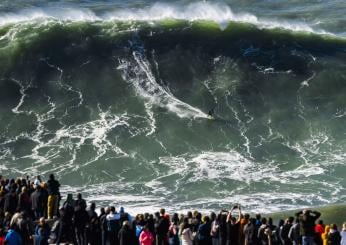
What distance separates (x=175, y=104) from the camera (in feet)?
156

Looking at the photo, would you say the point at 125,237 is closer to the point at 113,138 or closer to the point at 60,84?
the point at 113,138

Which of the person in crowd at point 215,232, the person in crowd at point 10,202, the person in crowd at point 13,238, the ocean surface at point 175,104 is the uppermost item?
the ocean surface at point 175,104

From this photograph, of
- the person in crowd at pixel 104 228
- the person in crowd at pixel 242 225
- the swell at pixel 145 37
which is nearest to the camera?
the person in crowd at pixel 242 225

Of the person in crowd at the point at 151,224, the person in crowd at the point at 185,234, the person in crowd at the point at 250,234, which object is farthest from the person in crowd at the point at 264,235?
the person in crowd at the point at 151,224

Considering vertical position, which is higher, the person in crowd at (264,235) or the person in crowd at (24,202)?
the person in crowd at (24,202)

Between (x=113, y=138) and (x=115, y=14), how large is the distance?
46.5 ft

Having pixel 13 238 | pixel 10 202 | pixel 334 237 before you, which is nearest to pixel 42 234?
pixel 13 238

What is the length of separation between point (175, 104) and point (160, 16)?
974 cm

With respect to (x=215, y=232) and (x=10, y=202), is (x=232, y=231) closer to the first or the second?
(x=215, y=232)

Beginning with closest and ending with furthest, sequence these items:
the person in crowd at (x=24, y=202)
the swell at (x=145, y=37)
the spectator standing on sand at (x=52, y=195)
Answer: the person in crowd at (x=24, y=202) < the spectator standing on sand at (x=52, y=195) < the swell at (x=145, y=37)

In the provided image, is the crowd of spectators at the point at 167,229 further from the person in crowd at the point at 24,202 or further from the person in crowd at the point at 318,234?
the person in crowd at the point at 24,202

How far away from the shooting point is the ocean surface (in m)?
39.9

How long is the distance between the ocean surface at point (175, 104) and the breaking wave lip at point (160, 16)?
13cm

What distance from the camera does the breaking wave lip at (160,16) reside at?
55.2 metres
